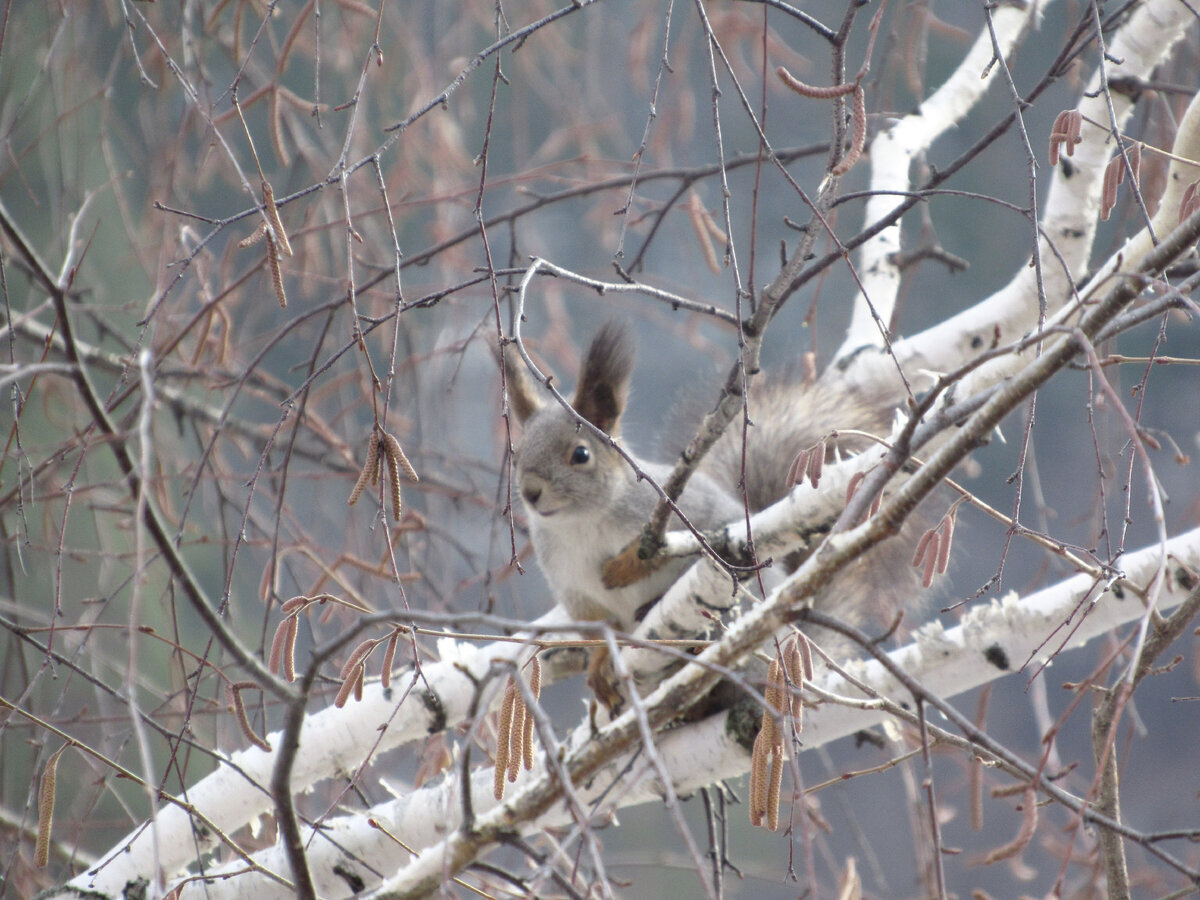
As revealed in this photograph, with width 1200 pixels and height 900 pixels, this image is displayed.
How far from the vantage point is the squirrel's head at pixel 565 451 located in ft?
5.03

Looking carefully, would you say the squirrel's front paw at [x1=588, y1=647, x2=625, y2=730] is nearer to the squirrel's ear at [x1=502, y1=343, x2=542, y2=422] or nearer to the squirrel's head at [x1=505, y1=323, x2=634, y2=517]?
the squirrel's head at [x1=505, y1=323, x2=634, y2=517]

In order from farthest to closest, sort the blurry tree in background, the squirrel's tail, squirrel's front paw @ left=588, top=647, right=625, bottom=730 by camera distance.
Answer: the squirrel's tail, squirrel's front paw @ left=588, top=647, right=625, bottom=730, the blurry tree in background

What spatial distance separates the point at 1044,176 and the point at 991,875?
2.35 meters

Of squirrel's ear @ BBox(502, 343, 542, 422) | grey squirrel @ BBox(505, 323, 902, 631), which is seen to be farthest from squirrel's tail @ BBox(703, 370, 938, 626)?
squirrel's ear @ BBox(502, 343, 542, 422)

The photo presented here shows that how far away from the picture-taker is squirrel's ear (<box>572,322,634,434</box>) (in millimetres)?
1432

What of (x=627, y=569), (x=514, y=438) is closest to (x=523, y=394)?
(x=514, y=438)

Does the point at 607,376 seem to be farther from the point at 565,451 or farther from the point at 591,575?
the point at 591,575

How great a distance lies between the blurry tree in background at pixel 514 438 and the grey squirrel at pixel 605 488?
0.07 m

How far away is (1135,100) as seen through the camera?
4.31ft

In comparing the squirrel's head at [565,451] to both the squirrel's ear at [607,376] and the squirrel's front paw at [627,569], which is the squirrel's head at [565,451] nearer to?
the squirrel's ear at [607,376]

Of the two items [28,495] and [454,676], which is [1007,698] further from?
[28,495]

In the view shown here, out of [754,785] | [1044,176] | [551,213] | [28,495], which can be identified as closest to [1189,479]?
[1044,176]

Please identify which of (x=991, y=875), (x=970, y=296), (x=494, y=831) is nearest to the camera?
(x=494, y=831)

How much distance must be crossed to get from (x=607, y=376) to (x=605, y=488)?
0.83 ft
